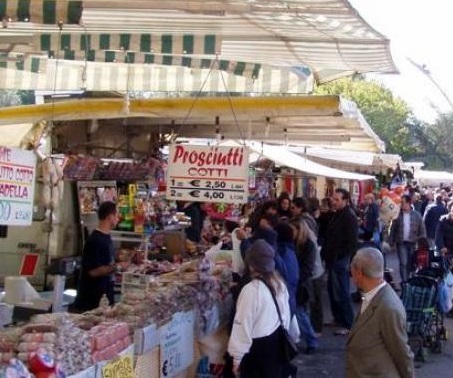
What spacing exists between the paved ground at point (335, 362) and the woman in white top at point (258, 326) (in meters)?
2.73

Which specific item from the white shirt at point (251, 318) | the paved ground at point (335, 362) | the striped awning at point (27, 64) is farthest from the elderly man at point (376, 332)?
the striped awning at point (27, 64)

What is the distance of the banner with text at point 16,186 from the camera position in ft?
17.4

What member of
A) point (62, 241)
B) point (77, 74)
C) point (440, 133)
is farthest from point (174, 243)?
point (440, 133)

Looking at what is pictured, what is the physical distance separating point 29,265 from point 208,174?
4.04m

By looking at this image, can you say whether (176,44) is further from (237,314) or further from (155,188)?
(155,188)

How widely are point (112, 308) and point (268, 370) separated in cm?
131

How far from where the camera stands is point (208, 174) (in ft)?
29.9

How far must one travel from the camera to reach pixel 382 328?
4977 millimetres

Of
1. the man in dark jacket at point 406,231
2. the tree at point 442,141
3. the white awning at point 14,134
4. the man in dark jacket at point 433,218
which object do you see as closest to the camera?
the white awning at point 14,134

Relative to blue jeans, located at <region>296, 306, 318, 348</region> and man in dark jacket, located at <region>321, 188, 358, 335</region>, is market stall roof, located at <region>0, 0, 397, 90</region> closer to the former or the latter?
man in dark jacket, located at <region>321, 188, 358, 335</region>

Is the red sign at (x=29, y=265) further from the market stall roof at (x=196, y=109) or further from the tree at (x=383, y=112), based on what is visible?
the tree at (x=383, y=112)

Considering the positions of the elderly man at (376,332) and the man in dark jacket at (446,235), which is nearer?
the elderly man at (376,332)

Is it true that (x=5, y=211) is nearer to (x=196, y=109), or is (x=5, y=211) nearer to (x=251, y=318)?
(x=251, y=318)

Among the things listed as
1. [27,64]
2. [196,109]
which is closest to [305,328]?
[196,109]
